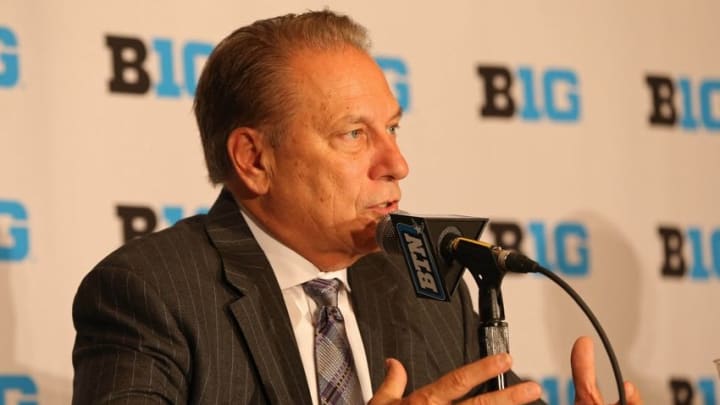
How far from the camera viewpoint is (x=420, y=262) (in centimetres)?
217

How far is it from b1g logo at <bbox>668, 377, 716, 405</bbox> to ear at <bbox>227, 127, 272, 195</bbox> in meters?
1.90

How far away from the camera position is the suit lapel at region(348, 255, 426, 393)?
2.66 m

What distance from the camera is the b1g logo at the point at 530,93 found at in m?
3.87

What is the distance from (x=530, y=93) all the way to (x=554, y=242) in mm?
487

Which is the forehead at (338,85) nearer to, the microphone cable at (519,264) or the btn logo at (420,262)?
the btn logo at (420,262)


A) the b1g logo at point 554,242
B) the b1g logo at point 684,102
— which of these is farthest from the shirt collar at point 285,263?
the b1g logo at point 684,102

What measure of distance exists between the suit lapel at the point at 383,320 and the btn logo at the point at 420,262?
18.8 inches

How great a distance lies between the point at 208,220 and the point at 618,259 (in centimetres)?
176

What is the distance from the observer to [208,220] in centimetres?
271

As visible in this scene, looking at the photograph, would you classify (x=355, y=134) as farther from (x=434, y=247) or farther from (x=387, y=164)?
(x=434, y=247)

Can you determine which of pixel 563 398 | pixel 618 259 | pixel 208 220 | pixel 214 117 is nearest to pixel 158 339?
pixel 208 220

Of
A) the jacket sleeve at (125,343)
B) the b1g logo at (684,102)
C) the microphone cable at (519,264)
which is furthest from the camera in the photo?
the b1g logo at (684,102)

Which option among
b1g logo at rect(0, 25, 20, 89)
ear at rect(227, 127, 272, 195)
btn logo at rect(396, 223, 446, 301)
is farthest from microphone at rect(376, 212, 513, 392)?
b1g logo at rect(0, 25, 20, 89)

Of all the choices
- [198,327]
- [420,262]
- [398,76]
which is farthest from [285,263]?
[398,76]
